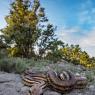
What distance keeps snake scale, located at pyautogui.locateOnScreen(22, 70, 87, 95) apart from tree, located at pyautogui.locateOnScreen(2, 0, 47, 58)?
14558 millimetres

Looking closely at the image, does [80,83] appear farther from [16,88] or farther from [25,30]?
[25,30]

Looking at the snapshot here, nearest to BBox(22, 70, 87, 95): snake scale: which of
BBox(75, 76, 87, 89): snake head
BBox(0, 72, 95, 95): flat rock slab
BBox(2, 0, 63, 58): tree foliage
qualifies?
BBox(75, 76, 87, 89): snake head

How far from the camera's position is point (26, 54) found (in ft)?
77.2

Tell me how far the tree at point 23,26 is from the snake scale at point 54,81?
47.8 ft

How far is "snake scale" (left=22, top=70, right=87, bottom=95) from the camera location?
770cm

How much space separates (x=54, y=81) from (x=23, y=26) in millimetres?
16517

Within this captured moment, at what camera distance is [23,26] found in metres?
24.0

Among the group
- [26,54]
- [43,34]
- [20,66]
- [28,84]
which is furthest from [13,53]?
[28,84]

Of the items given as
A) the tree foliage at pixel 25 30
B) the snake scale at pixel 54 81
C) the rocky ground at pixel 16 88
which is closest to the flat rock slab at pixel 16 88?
the rocky ground at pixel 16 88

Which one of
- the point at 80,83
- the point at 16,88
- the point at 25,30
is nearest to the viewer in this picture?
the point at 16,88

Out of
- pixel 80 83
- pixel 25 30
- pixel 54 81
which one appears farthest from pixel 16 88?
pixel 25 30

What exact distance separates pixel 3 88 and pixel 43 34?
52.1 ft

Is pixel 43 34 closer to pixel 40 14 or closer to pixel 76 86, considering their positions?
pixel 40 14

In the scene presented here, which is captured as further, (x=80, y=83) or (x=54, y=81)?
(x=80, y=83)
